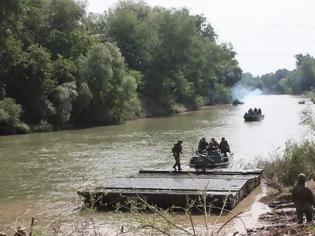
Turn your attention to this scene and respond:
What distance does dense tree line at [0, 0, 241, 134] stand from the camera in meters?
55.6

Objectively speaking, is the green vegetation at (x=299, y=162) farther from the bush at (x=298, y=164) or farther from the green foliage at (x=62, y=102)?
the green foliage at (x=62, y=102)

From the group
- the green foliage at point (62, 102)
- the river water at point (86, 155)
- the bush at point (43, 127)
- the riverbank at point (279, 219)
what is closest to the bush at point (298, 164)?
the riverbank at point (279, 219)

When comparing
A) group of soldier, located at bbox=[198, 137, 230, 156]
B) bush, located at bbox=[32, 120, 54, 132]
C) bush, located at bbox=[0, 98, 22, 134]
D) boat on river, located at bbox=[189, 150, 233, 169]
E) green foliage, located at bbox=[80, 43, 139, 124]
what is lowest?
boat on river, located at bbox=[189, 150, 233, 169]

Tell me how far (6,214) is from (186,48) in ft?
227

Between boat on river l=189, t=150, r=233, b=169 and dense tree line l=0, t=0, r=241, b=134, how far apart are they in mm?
29340

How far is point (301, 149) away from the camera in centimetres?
2161

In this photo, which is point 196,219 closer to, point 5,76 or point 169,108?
point 5,76

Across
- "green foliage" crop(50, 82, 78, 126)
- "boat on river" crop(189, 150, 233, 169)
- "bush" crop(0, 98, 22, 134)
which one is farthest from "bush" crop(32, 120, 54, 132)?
"boat on river" crop(189, 150, 233, 169)

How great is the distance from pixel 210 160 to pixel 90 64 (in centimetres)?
3810

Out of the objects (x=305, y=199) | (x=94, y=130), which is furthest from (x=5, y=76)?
(x=305, y=199)

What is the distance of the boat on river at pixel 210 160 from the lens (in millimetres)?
25141

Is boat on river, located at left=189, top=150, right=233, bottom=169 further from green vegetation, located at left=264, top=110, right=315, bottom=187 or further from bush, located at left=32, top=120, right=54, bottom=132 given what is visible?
bush, located at left=32, top=120, right=54, bottom=132

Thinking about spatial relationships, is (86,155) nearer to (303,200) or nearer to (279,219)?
(279,219)

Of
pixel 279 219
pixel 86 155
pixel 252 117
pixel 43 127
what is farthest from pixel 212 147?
pixel 252 117
